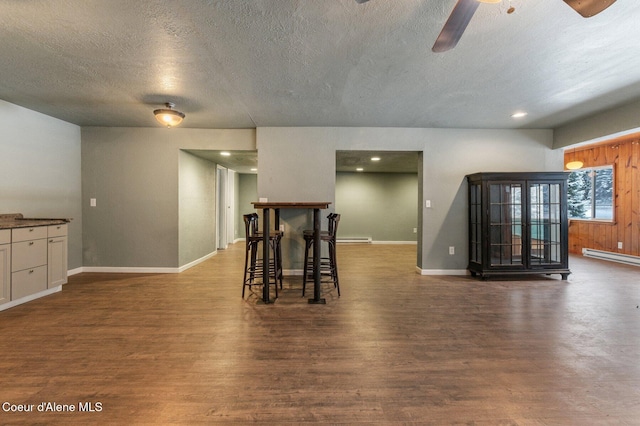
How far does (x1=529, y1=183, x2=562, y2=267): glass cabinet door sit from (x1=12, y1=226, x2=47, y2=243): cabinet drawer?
6374 millimetres

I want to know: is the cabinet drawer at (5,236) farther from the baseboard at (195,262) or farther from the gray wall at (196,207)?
the baseboard at (195,262)

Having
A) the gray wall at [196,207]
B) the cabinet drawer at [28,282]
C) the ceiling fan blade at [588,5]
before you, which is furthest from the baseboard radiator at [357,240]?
the ceiling fan blade at [588,5]

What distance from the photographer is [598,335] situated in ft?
7.35

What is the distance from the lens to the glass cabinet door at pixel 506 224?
3.90 m

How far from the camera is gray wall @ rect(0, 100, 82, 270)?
3.26 m

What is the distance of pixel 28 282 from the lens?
2908 mm

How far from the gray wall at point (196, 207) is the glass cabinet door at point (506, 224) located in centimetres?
483

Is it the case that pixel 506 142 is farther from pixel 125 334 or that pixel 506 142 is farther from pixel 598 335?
pixel 125 334

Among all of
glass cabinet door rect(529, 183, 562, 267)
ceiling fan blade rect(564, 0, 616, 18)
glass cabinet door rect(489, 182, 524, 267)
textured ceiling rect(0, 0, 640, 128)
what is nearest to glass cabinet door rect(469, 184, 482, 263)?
glass cabinet door rect(489, 182, 524, 267)

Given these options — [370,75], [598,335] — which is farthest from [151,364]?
[598,335]

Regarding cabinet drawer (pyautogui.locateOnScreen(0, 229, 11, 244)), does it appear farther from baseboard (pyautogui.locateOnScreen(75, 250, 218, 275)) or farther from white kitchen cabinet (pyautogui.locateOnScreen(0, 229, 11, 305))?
baseboard (pyautogui.locateOnScreen(75, 250, 218, 275))

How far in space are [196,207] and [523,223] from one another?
5404 mm

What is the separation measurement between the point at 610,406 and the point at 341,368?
149cm

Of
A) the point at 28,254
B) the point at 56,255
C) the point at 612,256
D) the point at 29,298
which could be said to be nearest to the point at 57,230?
the point at 56,255
